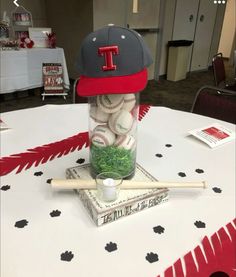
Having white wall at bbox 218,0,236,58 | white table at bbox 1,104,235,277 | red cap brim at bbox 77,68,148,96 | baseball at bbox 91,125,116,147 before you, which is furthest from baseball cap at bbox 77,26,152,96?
white wall at bbox 218,0,236,58

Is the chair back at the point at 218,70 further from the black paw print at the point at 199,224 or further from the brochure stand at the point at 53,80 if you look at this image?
the black paw print at the point at 199,224

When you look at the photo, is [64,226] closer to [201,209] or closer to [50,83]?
[201,209]

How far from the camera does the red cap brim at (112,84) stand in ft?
1.99

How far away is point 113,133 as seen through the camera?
2.39 ft

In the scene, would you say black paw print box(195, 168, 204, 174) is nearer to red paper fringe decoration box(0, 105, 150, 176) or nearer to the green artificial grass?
the green artificial grass

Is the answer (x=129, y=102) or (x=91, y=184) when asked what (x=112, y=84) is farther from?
(x=91, y=184)

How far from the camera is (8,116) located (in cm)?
127

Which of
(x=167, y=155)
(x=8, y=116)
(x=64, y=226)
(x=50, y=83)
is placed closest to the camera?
(x=64, y=226)

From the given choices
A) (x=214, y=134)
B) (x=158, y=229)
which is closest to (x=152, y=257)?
(x=158, y=229)

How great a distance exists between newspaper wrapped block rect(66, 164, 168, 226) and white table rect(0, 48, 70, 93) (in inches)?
118

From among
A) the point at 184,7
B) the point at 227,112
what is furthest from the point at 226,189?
the point at 184,7

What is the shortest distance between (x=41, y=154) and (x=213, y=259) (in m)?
0.66

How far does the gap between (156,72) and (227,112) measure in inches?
A: 148

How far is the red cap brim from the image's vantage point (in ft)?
1.99
